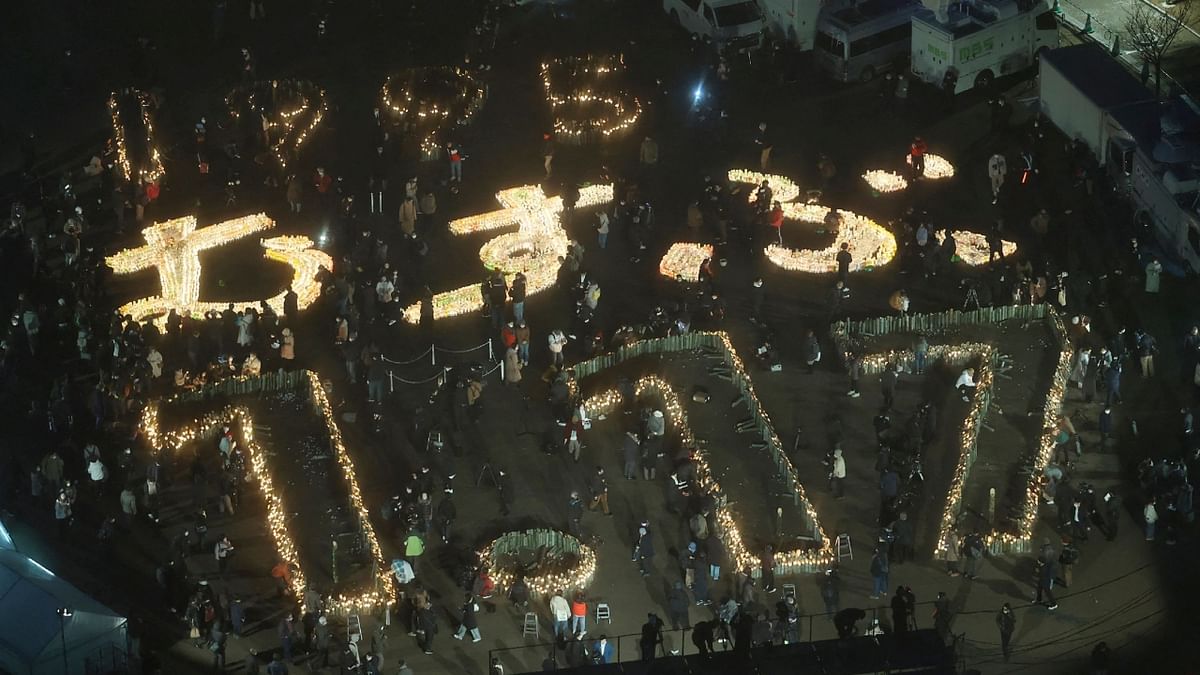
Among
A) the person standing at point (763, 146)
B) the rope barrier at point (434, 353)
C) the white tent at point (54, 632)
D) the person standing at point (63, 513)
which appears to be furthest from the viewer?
the person standing at point (763, 146)

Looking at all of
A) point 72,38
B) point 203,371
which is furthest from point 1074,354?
point 72,38

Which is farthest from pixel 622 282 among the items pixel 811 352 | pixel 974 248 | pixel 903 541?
→ pixel 903 541

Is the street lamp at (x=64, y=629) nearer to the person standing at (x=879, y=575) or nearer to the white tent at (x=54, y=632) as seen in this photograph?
the white tent at (x=54, y=632)

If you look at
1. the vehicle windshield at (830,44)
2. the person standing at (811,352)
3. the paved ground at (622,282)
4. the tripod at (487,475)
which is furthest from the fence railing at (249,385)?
the vehicle windshield at (830,44)

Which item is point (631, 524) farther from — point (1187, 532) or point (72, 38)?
point (72, 38)

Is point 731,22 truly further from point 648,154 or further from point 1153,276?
point 1153,276
